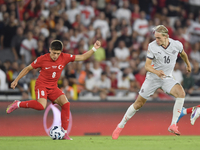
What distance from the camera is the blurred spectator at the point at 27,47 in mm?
12656

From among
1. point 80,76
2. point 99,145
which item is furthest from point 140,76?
point 99,145

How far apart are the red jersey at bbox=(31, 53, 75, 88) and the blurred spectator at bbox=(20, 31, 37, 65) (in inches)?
175

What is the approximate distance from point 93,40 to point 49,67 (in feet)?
18.0

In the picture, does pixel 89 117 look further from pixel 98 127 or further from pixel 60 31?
pixel 60 31

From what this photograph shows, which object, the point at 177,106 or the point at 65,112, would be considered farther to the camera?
the point at 65,112

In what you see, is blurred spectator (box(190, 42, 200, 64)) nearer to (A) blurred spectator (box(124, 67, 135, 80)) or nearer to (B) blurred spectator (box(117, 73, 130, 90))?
(A) blurred spectator (box(124, 67, 135, 80))

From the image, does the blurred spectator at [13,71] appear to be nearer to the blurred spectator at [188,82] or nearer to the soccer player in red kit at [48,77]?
the soccer player in red kit at [48,77]

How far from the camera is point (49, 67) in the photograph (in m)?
8.22

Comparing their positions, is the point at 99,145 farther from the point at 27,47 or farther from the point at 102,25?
the point at 102,25

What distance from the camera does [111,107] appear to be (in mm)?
11039

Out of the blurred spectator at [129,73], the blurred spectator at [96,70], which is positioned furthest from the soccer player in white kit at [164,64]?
the blurred spectator at [96,70]

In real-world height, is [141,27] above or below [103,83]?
above

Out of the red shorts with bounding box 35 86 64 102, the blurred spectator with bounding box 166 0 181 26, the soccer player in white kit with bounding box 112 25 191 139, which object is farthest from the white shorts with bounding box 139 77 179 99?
the blurred spectator with bounding box 166 0 181 26

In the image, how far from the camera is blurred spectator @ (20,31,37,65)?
1266 cm
